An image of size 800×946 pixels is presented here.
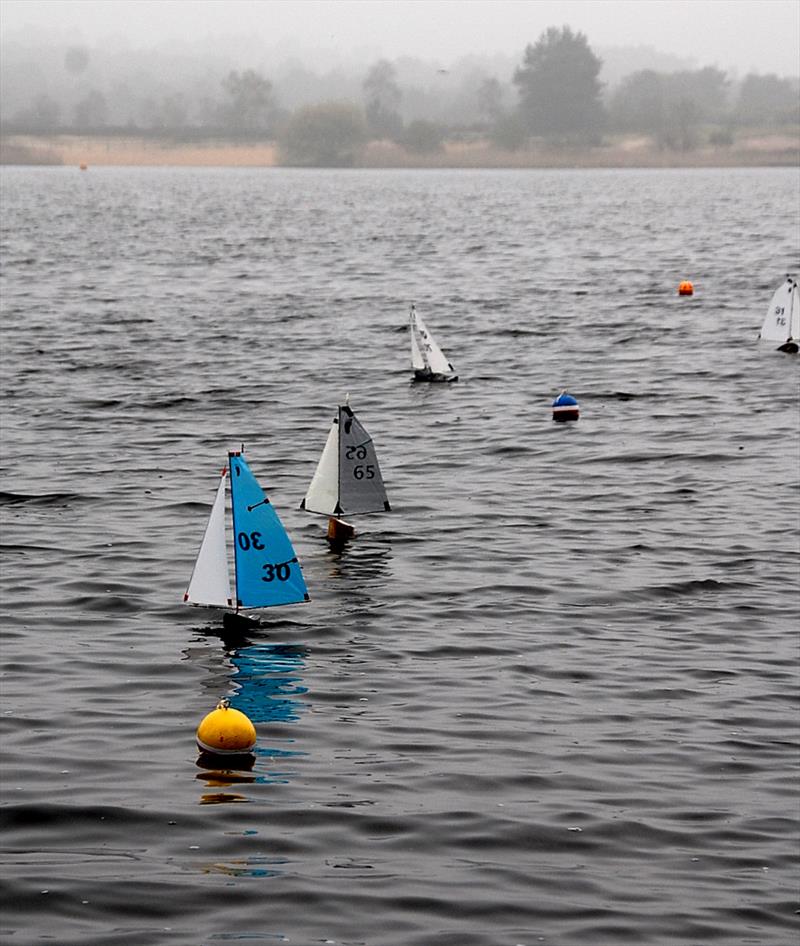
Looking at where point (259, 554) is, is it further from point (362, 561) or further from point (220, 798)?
point (220, 798)

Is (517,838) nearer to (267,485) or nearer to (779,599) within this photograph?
(779,599)

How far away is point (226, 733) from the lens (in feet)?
55.8

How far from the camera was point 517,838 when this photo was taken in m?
15.3

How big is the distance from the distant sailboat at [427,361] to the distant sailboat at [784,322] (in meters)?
10.7

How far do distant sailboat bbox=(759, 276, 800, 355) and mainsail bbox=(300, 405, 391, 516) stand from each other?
24.8 m

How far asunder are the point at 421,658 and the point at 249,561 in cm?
259

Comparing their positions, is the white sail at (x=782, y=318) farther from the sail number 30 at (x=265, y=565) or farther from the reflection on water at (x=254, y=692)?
the reflection on water at (x=254, y=692)

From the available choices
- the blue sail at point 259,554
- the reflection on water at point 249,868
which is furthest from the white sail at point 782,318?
the reflection on water at point 249,868

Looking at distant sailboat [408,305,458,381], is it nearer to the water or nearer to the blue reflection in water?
the water

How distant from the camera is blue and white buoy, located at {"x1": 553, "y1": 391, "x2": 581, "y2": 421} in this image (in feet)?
125

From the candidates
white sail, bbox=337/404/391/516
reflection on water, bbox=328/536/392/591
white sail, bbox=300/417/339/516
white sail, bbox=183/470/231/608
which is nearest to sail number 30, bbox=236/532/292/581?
white sail, bbox=183/470/231/608

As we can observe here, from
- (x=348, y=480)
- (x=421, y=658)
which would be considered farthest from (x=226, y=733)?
(x=348, y=480)

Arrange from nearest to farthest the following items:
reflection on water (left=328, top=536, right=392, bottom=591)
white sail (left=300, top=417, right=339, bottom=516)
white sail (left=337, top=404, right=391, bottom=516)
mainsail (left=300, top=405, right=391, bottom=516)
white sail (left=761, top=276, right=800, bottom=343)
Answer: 1. reflection on water (left=328, top=536, right=392, bottom=591)
2. white sail (left=337, top=404, right=391, bottom=516)
3. mainsail (left=300, top=405, right=391, bottom=516)
4. white sail (left=300, top=417, right=339, bottom=516)
5. white sail (left=761, top=276, right=800, bottom=343)

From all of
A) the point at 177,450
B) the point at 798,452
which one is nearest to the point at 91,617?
the point at 177,450
